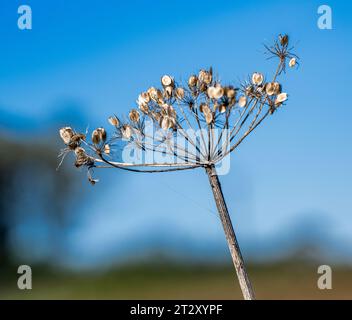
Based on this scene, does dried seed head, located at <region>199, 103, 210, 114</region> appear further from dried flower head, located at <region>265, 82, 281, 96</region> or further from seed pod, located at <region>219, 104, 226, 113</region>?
dried flower head, located at <region>265, 82, 281, 96</region>

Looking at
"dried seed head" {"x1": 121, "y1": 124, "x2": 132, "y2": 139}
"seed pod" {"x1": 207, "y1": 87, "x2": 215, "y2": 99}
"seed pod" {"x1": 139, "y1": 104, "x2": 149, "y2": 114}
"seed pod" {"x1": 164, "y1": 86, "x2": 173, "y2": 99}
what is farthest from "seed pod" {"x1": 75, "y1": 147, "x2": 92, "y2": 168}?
"seed pod" {"x1": 207, "y1": 87, "x2": 215, "y2": 99}

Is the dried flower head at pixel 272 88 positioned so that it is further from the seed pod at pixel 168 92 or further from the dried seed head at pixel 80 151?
the dried seed head at pixel 80 151

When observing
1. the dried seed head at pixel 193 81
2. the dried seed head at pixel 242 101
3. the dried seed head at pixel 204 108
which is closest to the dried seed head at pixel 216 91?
the dried seed head at pixel 204 108

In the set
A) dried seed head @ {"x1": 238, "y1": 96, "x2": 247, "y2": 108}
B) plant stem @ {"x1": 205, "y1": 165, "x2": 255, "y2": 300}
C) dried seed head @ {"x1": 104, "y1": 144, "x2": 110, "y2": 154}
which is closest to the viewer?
plant stem @ {"x1": 205, "y1": 165, "x2": 255, "y2": 300}

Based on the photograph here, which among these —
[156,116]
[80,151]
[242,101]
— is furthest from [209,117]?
[80,151]

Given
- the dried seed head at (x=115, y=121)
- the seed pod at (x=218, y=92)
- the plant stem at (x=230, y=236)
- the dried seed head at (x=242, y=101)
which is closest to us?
the plant stem at (x=230, y=236)
